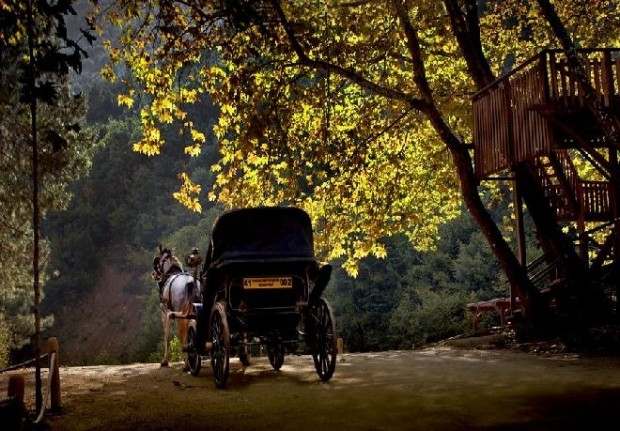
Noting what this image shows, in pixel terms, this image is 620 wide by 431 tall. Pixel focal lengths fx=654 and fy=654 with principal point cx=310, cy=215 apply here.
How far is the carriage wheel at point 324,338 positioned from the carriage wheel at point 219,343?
48.2 inches

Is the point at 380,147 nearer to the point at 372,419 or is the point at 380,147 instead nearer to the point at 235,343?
the point at 235,343

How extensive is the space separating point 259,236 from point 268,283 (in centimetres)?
65

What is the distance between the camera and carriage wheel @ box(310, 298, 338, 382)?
829cm

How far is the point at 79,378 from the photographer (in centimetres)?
1016

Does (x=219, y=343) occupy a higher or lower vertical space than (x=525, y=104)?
lower

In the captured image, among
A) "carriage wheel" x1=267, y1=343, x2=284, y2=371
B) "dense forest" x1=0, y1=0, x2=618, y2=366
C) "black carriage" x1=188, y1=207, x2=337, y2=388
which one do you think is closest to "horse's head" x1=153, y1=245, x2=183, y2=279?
"dense forest" x1=0, y1=0, x2=618, y2=366

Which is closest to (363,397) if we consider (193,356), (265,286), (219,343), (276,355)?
(265,286)

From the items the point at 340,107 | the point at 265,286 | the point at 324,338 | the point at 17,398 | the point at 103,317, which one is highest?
the point at 340,107

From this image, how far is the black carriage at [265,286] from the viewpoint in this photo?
8.54 metres

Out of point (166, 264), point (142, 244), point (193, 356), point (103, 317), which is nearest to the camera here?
point (193, 356)

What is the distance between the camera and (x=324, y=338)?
8578mm

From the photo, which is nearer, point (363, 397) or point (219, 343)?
point (363, 397)

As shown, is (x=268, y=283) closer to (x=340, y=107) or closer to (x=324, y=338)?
(x=324, y=338)

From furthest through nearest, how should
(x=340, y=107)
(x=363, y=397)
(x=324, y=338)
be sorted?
(x=340, y=107) < (x=324, y=338) < (x=363, y=397)
